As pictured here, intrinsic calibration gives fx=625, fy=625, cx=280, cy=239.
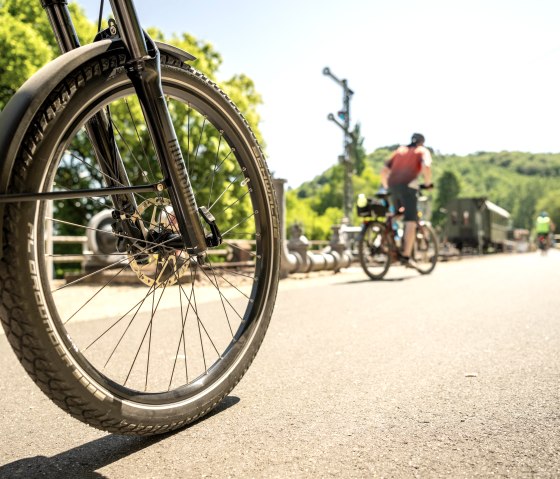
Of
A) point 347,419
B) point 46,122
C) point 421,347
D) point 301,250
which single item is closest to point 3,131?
point 46,122

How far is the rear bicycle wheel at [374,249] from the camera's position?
9.19m

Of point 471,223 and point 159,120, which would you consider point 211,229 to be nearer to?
point 159,120

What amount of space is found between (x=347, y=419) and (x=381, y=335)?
1881 millimetres

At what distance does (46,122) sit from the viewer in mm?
1521

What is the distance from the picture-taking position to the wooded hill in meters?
81.4

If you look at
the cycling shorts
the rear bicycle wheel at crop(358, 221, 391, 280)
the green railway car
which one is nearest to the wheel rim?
the rear bicycle wheel at crop(358, 221, 391, 280)

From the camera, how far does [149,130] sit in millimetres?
1928

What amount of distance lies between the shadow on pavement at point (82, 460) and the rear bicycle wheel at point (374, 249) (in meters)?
7.42

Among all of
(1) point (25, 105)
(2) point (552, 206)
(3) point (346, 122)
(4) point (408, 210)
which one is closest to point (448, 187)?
(2) point (552, 206)

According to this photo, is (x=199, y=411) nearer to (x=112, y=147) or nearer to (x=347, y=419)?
(x=347, y=419)

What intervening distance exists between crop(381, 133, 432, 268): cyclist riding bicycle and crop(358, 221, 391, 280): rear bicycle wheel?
0.31 metres

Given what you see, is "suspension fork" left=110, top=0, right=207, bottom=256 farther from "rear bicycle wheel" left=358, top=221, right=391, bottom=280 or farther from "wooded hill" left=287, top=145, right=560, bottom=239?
"wooded hill" left=287, top=145, right=560, bottom=239

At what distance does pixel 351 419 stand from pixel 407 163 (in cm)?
776

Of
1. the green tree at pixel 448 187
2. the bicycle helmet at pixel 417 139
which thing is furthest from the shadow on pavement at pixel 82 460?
the green tree at pixel 448 187
